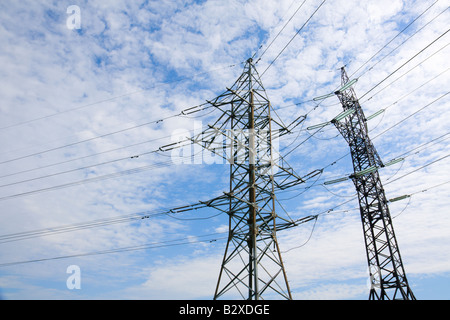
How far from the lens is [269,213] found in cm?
1489

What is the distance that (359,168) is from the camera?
2650cm

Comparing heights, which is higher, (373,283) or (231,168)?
(231,168)

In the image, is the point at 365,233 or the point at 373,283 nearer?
the point at 373,283
